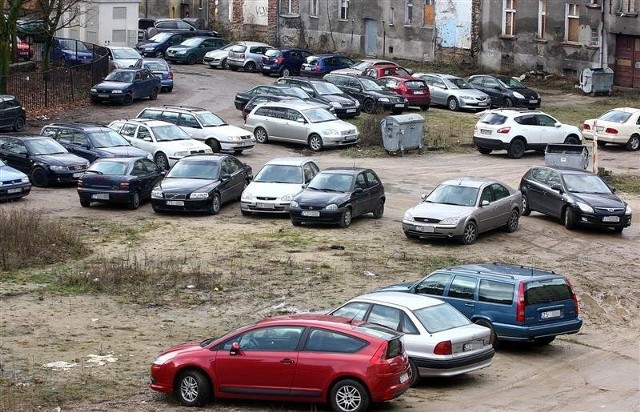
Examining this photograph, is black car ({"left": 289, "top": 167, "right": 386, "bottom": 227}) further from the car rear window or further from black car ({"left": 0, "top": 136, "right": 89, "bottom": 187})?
the car rear window

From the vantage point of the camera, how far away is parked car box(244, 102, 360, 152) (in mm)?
41594

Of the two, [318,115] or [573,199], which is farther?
[318,115]

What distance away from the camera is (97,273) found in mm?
25156

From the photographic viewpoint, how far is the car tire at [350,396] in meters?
16.5

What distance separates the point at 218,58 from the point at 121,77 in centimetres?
1371

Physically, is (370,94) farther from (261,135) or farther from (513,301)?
(513,301)

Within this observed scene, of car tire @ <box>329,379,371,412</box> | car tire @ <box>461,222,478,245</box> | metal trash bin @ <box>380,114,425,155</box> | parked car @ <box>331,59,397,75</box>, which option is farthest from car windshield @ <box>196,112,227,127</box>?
car tire @ <box>329,379,371,412</box>

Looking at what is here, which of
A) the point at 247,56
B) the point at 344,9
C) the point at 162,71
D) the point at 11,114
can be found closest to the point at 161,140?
the point at 11,114

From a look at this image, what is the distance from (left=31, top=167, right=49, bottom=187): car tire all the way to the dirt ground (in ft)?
1.02

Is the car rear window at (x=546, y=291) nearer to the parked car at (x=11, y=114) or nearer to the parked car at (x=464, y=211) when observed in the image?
the parked car at (x=464, y=211)

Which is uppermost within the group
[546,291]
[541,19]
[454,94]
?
[541,19]

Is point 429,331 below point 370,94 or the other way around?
below

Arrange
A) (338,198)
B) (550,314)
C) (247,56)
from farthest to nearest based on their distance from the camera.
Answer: (247,56)
(338,198)
(550,314)

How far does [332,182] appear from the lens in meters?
31.5
